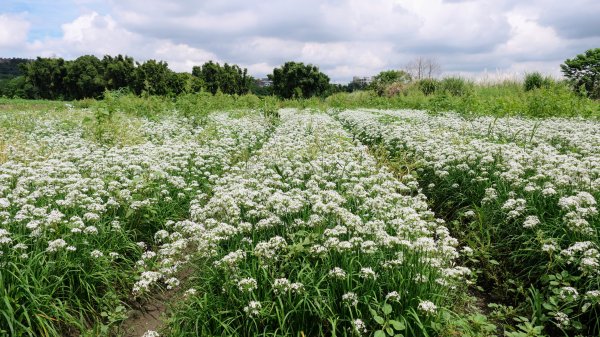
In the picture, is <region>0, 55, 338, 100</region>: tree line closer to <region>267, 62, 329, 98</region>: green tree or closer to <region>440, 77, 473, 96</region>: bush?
<region>267, 62, 329, 98</region>: green tree

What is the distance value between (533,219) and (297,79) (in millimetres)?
75777

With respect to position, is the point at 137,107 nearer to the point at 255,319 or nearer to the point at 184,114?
the point at 184,114

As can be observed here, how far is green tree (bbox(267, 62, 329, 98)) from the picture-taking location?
78.1 m

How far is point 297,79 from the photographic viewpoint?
78.7 m

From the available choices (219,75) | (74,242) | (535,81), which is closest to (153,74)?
(219,75)

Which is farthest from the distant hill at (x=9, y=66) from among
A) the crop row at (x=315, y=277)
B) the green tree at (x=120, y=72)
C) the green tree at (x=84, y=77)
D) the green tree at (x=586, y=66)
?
the crop row at (x=315, y=277)

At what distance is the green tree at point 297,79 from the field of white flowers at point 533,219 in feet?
230

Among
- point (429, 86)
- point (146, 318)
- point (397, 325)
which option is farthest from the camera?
point (429, 86)

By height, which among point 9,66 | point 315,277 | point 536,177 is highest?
point 9,66

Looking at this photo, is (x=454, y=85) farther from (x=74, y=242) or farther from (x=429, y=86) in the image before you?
(x=74, y=242)

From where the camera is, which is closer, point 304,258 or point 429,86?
point 304,258

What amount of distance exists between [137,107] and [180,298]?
19.4m

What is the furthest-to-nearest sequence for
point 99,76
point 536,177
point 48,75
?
point 48,75, point 99,76, point 536,177

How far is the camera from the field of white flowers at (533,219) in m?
4.43
